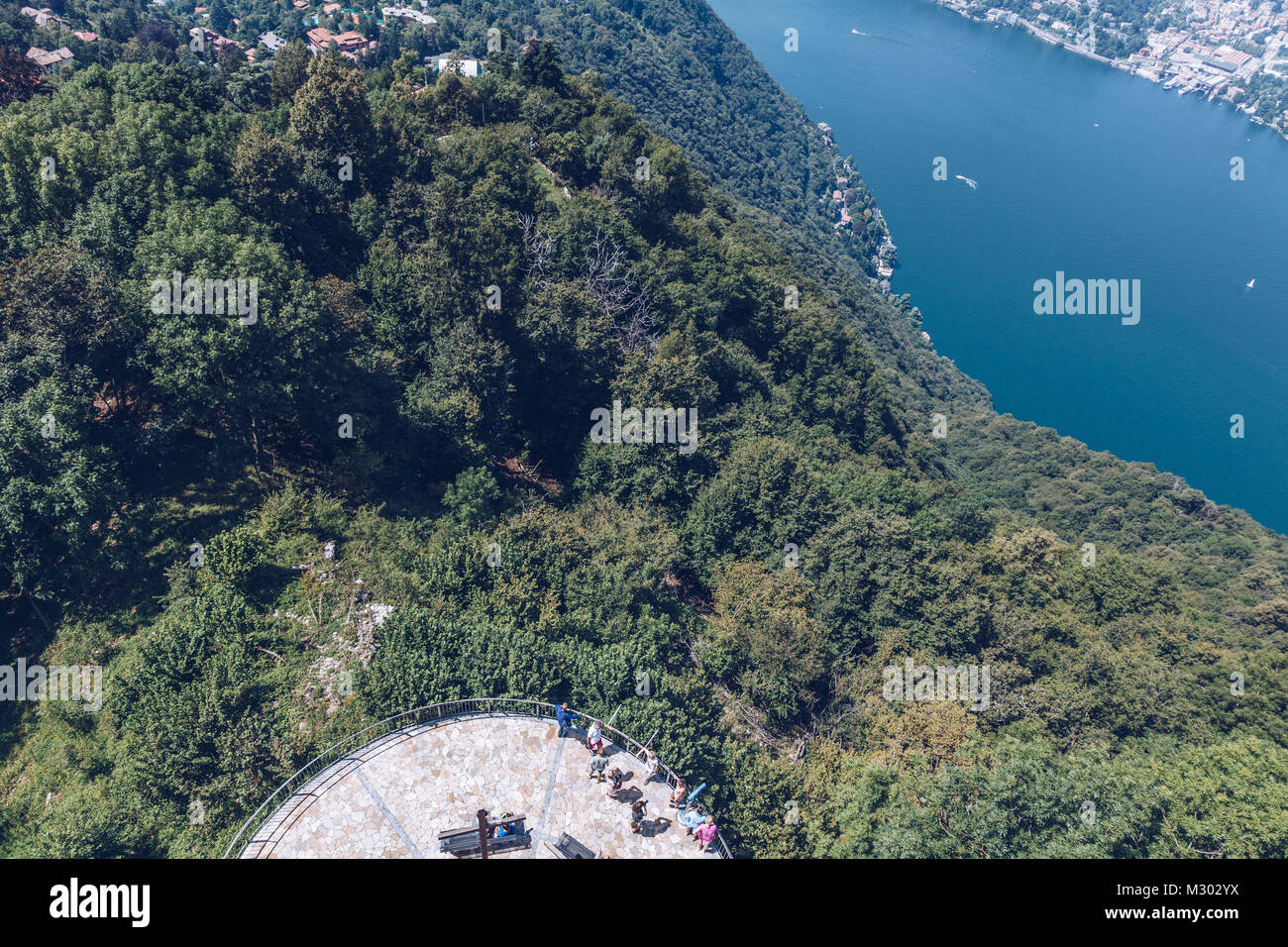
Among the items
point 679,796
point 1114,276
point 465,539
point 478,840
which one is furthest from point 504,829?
point 1114,276

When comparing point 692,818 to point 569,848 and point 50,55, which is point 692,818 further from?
point 50,55

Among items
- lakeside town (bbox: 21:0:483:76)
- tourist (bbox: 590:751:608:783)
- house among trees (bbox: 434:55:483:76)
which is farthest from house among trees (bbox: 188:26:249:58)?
tourist (bbox: 590:751:608:783)

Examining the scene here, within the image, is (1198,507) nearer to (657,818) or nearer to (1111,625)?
(1111,625)

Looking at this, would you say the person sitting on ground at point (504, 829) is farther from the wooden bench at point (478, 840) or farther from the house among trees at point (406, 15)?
the house among trees at point (406, 15)

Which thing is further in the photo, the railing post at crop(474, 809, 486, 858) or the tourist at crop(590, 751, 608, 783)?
the tourist at crop(590, 751, 608, 783)

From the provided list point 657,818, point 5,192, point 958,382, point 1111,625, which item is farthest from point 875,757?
point 958,382

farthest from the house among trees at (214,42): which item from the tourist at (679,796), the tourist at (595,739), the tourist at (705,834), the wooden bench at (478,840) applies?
the tourist at (705,834)

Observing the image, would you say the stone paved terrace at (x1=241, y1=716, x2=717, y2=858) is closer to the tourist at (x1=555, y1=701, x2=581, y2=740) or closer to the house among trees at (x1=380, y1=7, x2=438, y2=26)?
the tourist at (x1=555, y1=701, x2=581, y2=740)
